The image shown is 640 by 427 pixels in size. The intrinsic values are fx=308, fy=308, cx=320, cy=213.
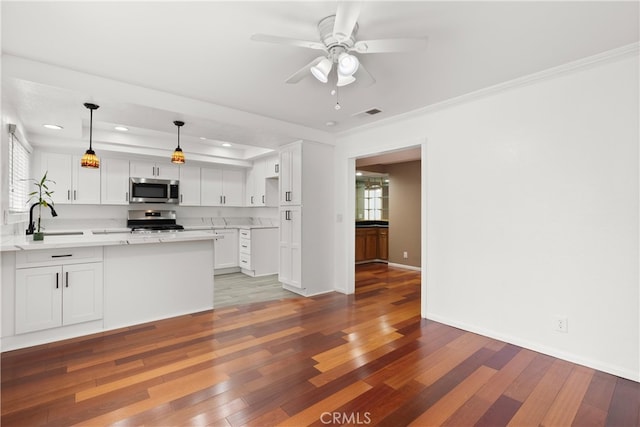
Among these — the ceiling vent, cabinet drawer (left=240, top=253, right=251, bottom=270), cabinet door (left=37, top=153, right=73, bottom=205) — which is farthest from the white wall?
cabinet door (left=37, top=153, right=73, bottom=205)

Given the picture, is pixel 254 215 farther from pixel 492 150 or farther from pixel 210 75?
pixel 492 150

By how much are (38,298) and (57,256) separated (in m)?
0.40

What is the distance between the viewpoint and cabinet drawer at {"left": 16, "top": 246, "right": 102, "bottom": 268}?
280 cm

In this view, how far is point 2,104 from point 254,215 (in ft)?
15.3

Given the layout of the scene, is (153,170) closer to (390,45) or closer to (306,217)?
(306,217)

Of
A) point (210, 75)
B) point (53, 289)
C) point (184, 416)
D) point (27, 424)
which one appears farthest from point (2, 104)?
point (184, 416)

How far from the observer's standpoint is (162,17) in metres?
2.01

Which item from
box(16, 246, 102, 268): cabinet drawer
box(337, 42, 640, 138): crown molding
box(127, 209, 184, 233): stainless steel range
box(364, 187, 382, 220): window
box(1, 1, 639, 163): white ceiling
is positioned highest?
box(1, 1, 639, 163): white ceiling

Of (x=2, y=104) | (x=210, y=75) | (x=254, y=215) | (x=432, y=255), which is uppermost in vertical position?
(x=210, y=75)

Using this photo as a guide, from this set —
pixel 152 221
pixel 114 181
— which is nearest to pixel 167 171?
pixel 114 181

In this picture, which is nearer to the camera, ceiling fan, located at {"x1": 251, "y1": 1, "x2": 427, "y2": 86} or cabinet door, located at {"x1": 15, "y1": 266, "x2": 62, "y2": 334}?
ceiling fan, located at {"x1": 251, "y1": 1, "x2": 427, "y2": 86}

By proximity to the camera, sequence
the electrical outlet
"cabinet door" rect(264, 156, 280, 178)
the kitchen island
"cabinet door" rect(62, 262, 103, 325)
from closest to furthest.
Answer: the electrical outlet
the kitchen island
"cabinet door" rect(62, 262, 103, 325)
"cabinet door" rect(264, 156, 280, 178)

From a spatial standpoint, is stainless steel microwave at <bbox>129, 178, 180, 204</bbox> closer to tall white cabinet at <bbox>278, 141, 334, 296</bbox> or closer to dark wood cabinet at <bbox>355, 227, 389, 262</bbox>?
tall white cabinet at <bbox>278, 141, 334, 296</bbox>

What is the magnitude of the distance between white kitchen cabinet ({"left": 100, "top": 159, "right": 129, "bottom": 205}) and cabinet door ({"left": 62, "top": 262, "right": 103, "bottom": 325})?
2.73 metres
